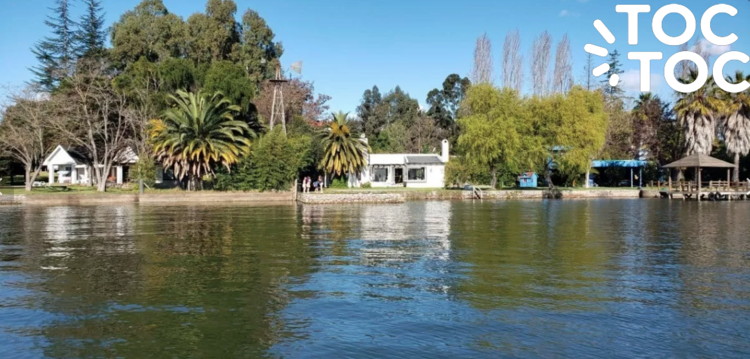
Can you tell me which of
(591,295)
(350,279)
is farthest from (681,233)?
(350,279)

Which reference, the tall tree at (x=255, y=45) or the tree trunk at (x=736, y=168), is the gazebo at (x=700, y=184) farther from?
the tall tree at (x=255, y=45)

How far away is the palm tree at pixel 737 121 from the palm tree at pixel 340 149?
33.6m

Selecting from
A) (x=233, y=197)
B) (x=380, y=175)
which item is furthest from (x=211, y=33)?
(x=233, y=197)

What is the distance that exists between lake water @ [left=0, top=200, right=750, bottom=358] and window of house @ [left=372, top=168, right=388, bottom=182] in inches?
1310

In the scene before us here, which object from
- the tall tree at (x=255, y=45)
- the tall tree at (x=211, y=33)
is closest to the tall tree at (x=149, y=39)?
the tall tree at (x=211, y=33)

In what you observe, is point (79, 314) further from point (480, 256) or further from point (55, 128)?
point (55, 128)

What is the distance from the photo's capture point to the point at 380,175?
6034 centimetres

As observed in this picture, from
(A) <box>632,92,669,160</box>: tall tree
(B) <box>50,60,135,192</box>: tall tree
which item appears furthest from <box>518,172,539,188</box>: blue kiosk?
(B) <box>50,60,135,192</box>: tall tree

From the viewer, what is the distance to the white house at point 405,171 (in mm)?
58438

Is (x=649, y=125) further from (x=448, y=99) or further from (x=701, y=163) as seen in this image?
(x=448, y=99)

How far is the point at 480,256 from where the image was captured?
1897 centimetres

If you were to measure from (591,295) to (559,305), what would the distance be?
1408 mm

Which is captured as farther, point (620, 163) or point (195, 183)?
point (620, 163)

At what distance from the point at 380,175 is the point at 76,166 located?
34737mm
